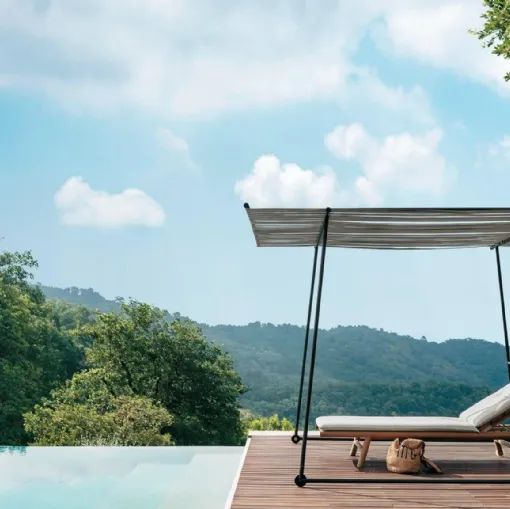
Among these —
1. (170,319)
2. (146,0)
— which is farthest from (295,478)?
(146,0)

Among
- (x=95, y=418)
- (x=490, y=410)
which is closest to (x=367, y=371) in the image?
(x=95, y=418)

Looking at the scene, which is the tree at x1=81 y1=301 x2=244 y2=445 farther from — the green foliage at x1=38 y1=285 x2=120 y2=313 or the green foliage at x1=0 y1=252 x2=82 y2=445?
the green foliage at x1=38 y1=285 x2=120 y2=313

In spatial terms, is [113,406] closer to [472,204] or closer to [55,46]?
[55,46]

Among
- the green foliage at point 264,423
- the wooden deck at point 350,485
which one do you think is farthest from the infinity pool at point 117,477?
the green foliage at point 264,423

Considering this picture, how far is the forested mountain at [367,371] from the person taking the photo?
976 inches

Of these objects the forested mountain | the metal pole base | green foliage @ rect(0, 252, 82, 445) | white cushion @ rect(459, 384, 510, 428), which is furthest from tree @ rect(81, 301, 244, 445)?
the metal pole base

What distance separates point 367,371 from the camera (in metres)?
25.9

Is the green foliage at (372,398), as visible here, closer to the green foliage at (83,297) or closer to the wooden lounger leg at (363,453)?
the green foliage at (83,297)

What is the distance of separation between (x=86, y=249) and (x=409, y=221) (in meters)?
30.4

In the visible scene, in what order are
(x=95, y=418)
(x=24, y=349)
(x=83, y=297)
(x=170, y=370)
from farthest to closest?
(x=83, y=297)
(x=24, y=349)
(x=170, y=370)
(x=95, y=418)

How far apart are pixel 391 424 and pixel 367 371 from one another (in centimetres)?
2010

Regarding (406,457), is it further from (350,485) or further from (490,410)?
(490,410)

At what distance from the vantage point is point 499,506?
16.0 feet

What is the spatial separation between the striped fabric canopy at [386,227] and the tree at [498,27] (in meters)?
2.60
